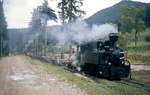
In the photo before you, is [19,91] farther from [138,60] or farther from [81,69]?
[138,60]

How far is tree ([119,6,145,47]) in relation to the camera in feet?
202

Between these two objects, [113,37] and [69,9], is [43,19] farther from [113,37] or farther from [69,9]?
[113,37]

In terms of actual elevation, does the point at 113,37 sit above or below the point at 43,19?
below

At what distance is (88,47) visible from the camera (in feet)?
76.9

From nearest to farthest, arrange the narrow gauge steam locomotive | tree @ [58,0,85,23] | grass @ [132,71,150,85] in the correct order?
grass @ [132,71,150,85], the narrow gauge steam locomotive, tree @ [58,0,85,23]

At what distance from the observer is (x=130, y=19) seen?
205 ft

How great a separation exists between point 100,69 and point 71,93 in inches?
307

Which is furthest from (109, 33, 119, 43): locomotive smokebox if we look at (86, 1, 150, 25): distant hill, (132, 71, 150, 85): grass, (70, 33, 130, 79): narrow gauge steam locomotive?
(86, 1, 150, 25): distant hill

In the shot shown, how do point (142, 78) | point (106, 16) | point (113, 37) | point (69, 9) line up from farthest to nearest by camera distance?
point (106, 16), point (69, 9), point (142, 78), point (113, 37)

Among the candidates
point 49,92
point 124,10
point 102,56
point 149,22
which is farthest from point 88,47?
point 149,22

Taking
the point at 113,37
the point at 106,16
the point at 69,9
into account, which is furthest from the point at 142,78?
the point at 106,16

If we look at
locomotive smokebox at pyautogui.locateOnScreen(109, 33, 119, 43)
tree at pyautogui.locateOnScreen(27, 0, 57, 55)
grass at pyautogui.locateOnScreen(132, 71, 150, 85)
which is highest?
tree at pyautogui.locateOnScreen(27, 0, 57, 55)

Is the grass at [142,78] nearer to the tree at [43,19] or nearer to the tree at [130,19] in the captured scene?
the tree at [43,19]

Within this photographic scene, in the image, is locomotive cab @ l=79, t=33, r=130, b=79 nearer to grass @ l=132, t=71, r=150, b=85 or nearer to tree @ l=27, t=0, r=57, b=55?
grass @ l=132, t=71, r=150, b=85
